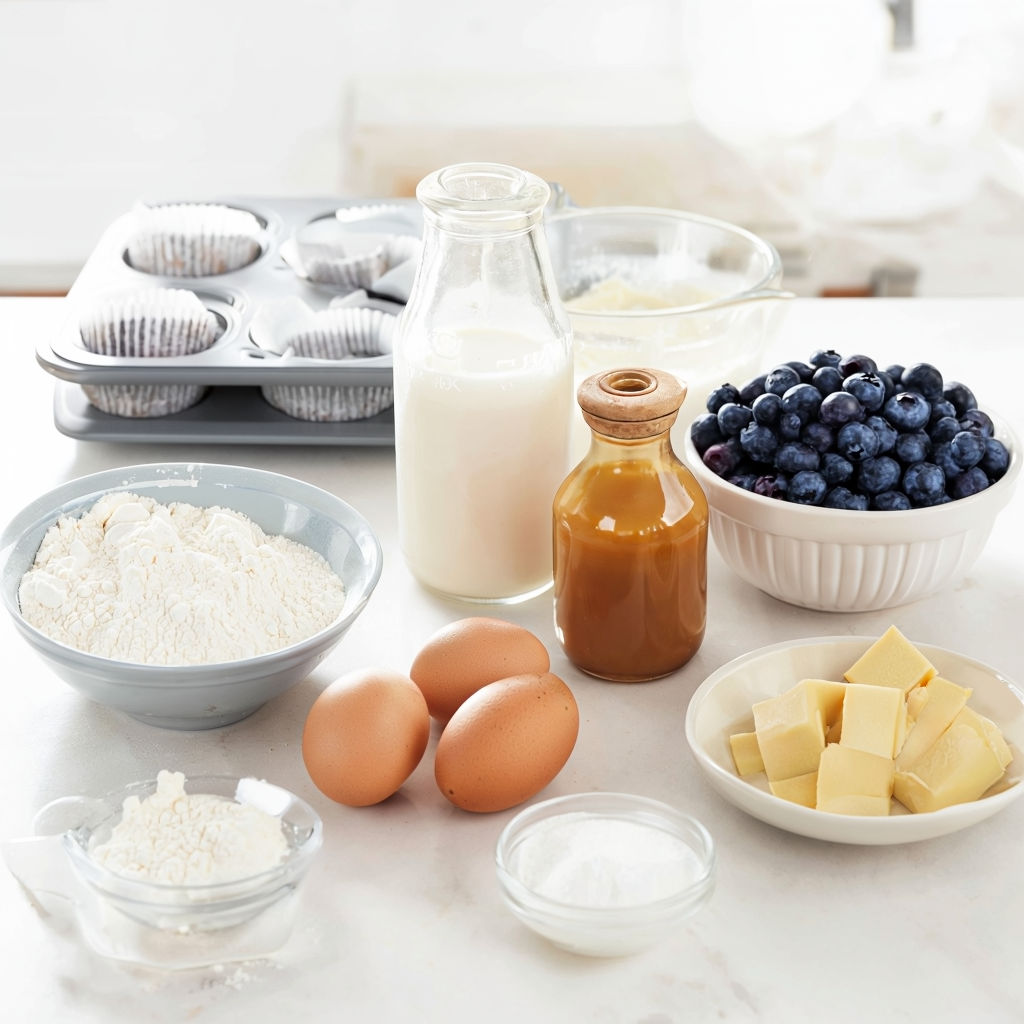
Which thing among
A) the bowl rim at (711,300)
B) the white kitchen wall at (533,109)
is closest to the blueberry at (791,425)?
the bowl rim at (711,300)

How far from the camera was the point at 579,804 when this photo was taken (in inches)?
29.5

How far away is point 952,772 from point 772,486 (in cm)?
26

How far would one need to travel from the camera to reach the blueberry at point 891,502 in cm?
92

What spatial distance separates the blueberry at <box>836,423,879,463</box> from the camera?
3.00 ft

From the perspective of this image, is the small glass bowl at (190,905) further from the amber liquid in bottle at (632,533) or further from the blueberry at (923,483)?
the blueberry at (923,483)

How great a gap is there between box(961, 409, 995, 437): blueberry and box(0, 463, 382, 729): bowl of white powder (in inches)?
17.8

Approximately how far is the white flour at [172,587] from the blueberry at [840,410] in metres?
0.37

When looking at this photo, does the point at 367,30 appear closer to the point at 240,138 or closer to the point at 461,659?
the point at 240,138

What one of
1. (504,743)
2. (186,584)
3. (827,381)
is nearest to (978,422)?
(827,381)

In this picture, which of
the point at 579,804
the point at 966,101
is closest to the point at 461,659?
the point at 579,804

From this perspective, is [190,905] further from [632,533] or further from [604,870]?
[632,533]

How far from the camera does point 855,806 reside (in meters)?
0.76

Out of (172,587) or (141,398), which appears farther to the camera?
(141,398)

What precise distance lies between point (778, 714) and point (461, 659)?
207mm
